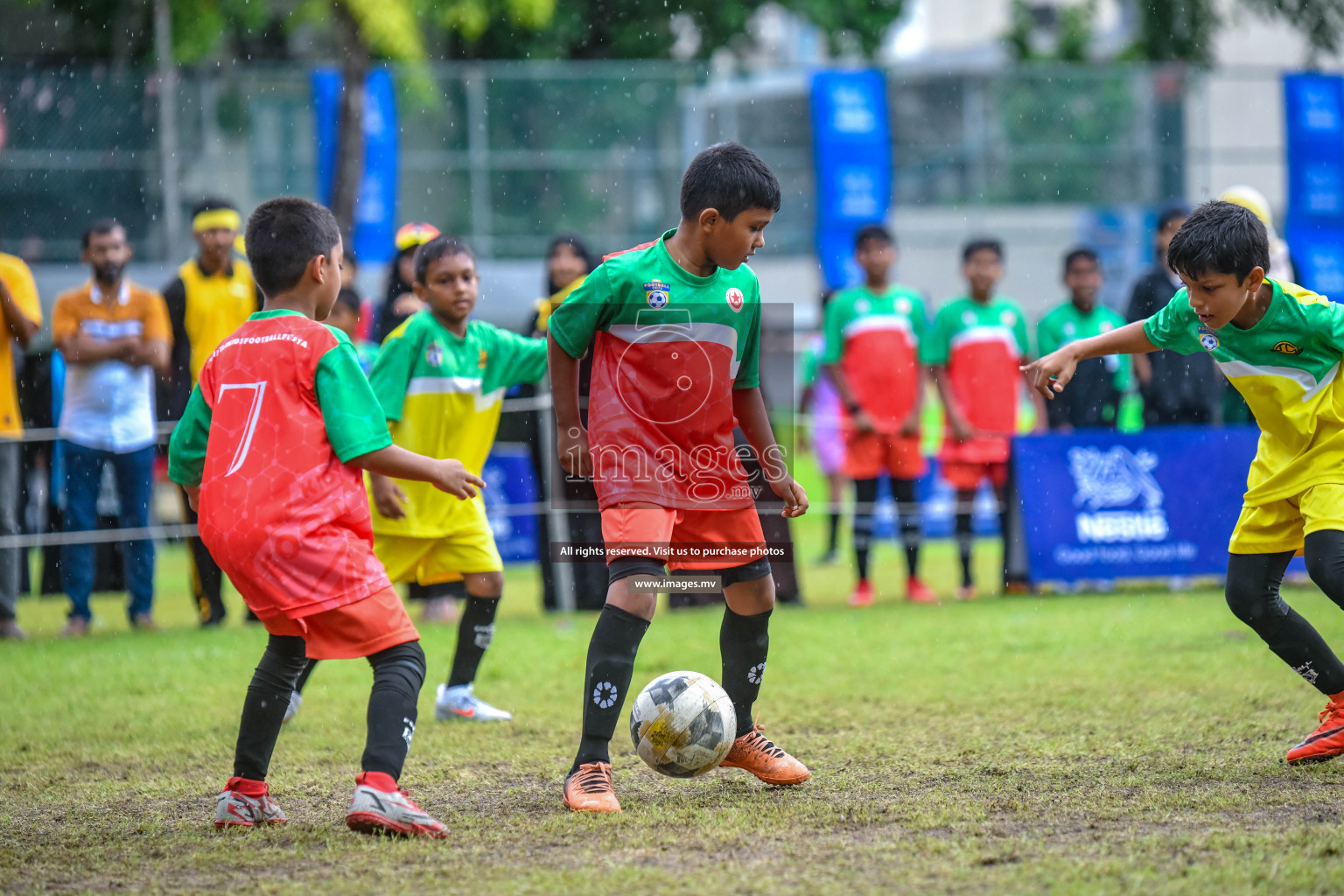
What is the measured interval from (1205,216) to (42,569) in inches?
320

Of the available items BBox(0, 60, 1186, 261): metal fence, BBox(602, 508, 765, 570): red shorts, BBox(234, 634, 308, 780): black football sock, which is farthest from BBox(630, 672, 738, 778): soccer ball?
BBox(0, 60, 1186, 261): metal fence

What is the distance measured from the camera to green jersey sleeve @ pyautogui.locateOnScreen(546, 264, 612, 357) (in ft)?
12.9

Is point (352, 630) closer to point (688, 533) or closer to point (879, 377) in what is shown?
point (688, 533)

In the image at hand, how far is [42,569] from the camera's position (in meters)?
9.43

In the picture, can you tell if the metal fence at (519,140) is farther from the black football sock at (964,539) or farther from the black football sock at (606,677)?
the black football sock at (606,677)

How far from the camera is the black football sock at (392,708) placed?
3.50 m

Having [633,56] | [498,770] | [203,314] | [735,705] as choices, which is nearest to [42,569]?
[203,314]

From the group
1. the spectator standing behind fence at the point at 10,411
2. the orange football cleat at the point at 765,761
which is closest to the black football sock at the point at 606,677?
the orange football cleat at the point at 765,761

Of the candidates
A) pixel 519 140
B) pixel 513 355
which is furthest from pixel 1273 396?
pixel 519 140

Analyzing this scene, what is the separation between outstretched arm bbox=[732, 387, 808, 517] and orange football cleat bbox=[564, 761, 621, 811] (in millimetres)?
966

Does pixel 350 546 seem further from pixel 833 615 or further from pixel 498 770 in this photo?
pixel 833 615

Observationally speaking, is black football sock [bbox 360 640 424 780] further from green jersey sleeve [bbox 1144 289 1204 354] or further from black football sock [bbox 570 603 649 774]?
green jersey sleeve [bbox 1144 289 1204 354]

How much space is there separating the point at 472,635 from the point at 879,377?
14.5ft

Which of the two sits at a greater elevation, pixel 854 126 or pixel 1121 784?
pixel 854 126
